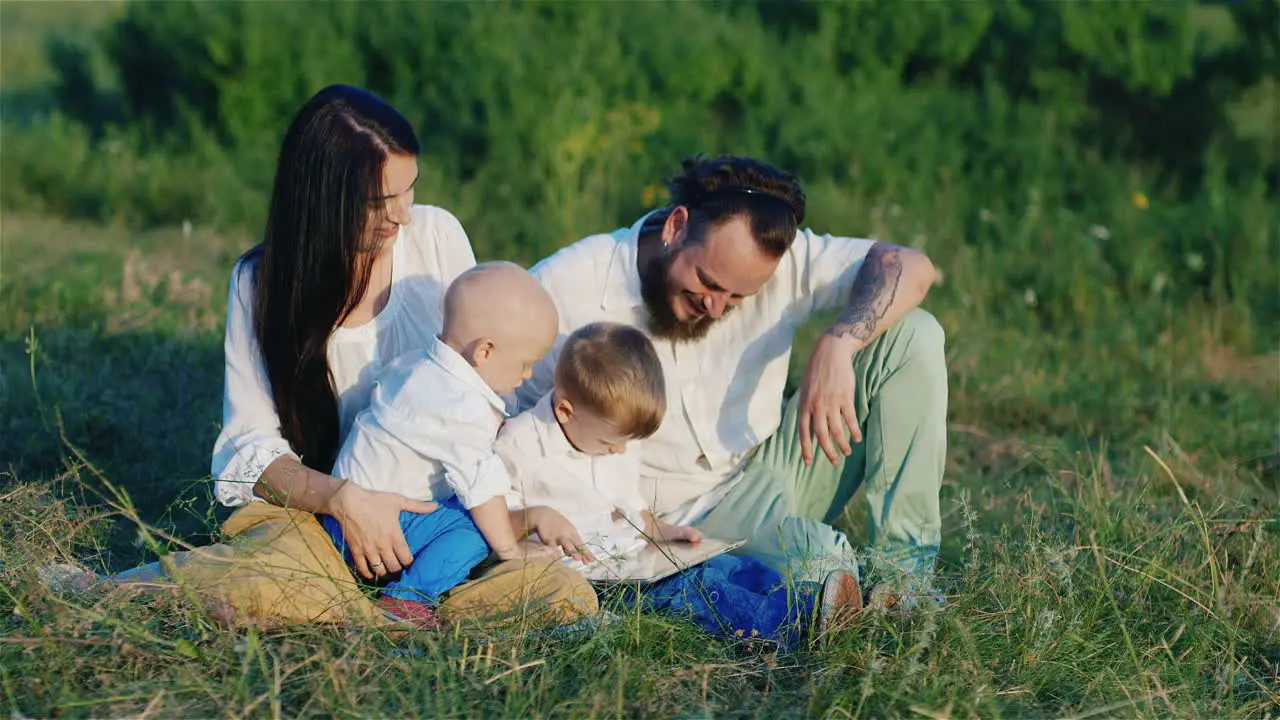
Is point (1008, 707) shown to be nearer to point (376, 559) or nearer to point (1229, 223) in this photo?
point (376, 559)

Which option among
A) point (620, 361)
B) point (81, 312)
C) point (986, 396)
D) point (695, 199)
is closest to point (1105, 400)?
point (986, 396)

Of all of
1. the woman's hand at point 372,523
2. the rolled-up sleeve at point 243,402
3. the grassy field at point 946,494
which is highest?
the rolled-up sleeve at point 243,402

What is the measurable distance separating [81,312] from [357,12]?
13.5 ft

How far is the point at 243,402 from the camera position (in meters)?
3.49

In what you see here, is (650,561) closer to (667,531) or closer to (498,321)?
(667,531)

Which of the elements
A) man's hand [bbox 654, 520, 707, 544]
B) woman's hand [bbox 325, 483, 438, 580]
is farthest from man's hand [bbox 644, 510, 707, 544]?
woman's hand [bbox 325, 483, 438, 580]

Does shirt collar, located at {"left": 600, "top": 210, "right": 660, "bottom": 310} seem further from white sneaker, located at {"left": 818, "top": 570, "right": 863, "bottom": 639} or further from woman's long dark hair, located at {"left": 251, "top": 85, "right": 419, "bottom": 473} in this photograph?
white sneaker, located at {"left": 818, "top": 570, "right": 863, "bottom": 639}

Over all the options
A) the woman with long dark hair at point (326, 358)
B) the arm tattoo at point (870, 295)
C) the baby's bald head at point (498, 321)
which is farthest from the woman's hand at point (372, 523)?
the arm tattoo at point (870, 295)

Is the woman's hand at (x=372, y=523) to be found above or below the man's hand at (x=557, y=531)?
above

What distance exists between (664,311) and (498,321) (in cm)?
70

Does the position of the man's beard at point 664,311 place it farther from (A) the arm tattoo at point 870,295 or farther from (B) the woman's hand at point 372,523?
(B) the woman's hand at point 372,523

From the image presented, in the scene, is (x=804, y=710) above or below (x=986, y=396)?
above

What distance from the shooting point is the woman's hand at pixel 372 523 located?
3.23m

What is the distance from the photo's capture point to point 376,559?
10.7 feet
